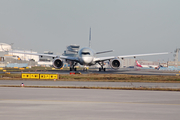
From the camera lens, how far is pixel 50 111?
1167 cm

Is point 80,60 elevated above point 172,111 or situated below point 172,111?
above

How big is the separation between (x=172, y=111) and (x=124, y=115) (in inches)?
110

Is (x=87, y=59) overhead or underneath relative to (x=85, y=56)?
underneath

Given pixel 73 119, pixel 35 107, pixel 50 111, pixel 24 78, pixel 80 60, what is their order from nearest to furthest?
pixel 73 119 → pixel 50 111 → pixel 35 107 → pixel 24 78 → pixel 80 60

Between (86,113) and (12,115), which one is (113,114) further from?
(12,115)

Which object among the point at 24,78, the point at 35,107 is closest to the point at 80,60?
the point at 24,78

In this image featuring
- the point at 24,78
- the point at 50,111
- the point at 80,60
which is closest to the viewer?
the point at 50,111

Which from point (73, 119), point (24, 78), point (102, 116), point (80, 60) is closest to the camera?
point (73, 119)

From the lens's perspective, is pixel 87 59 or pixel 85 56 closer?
pixel 85 56

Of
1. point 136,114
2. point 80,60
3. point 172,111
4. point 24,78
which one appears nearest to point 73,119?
point 136,114

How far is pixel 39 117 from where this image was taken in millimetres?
10242

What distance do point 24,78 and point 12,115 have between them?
2696 cm

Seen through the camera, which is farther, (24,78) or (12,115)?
(24,78)

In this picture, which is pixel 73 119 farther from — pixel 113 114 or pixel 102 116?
pixel 113 114
